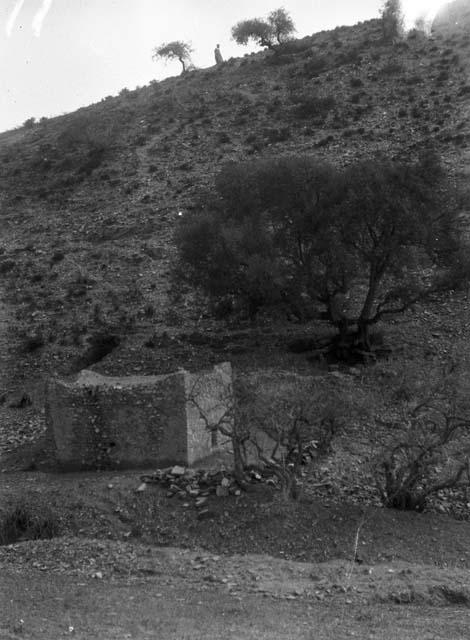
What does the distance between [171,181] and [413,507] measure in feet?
84.6

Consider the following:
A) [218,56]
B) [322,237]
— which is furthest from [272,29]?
[322,237]

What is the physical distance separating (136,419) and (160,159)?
87.5 ft

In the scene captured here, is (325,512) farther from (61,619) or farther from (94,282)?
(94,282)

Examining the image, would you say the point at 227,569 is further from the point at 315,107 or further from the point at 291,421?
the point at 315,107

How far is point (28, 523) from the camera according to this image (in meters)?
13.5

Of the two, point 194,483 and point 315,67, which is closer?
point 194,483

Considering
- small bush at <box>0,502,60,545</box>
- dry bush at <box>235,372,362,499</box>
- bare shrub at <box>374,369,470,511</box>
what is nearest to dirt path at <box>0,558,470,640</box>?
small bush at <box>0,502,60,545</box>

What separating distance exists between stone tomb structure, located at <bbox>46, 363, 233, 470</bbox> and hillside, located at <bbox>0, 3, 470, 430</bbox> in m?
6.11

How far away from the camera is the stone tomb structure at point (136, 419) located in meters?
15.3

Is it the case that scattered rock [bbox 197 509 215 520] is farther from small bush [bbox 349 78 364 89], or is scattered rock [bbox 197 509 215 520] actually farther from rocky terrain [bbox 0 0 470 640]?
small bush [bbox 349 78 364 89]

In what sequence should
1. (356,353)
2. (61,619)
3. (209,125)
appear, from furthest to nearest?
(209,125) < (356,353) < (61,619)

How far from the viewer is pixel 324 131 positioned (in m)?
38.5

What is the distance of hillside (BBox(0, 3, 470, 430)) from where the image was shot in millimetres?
25719

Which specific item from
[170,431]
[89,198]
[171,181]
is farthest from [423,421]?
[89,198]
